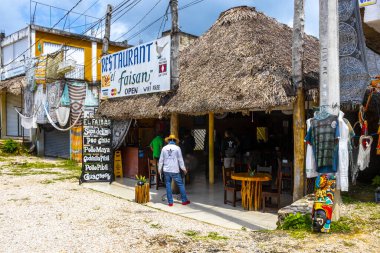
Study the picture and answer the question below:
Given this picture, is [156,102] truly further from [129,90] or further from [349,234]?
[349,234]

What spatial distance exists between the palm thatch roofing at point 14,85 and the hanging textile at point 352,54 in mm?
18161

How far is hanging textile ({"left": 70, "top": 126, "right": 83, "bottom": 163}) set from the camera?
57.5 ft

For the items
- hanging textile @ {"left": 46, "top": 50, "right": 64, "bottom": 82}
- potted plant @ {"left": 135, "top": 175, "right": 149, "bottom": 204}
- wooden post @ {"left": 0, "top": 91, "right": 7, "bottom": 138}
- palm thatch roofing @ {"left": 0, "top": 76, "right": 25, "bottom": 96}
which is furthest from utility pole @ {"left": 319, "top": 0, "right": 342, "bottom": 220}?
wooden post @ {"left": 0, "top": 91, "right": 7, "bottom": 138}

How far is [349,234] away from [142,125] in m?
9.45

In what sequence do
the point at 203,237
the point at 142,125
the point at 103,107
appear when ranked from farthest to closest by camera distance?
the point at 142,125, the point at 103,107, the point at 203,237

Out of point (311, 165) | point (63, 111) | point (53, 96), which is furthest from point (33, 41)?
point (311, 165)

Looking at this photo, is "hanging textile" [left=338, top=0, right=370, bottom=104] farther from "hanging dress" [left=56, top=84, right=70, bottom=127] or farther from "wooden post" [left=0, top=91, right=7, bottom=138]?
"wooden post" [left=0, top=91, right=7, bottom=138]

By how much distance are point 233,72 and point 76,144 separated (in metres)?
11.4

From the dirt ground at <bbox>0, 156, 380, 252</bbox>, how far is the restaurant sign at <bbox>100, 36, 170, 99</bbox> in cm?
350

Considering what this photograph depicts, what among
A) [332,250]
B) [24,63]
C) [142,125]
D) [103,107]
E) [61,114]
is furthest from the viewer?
[24,63]

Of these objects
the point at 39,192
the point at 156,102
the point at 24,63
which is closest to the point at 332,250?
the point at 156,102

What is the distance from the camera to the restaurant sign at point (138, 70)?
10.0m

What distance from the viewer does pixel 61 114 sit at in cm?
1731

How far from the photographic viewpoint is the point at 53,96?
17969 millimetres
